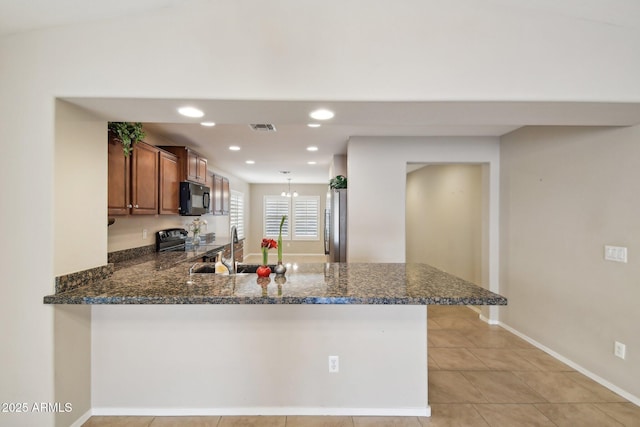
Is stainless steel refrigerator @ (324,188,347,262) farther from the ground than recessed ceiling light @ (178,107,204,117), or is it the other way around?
recessed ceiling light @ (178,107,204,117)

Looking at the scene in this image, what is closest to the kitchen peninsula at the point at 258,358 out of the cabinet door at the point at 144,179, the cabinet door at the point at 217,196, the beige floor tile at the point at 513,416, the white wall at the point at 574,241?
the beige floor tile at the point at 513,416

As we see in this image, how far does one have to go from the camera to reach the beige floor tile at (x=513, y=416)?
6.65ft

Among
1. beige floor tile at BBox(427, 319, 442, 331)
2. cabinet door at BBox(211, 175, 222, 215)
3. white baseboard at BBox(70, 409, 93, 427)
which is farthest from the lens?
cabinet door at BBox(211, 175, 222, 215)

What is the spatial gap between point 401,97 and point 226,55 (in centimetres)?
101

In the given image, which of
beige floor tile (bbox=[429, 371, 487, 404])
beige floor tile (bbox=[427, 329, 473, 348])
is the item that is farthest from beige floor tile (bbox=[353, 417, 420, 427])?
beige floor tile (bbox=[427, 329, 473, 348])

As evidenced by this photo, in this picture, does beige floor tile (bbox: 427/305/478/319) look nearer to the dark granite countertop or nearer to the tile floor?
the tile floor

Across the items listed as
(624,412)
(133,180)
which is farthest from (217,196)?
(624,412)

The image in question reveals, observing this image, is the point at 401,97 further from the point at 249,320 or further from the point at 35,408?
the point at 35,408

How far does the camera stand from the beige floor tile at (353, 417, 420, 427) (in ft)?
6.49

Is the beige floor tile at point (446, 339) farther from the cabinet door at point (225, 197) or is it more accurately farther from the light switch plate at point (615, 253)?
the cabinet door at point (225, 197)

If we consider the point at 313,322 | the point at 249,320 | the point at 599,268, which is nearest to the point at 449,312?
the point at 599,268

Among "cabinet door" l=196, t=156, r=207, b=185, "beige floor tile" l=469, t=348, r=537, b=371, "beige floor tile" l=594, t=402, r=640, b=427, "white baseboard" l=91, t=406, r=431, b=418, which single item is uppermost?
"cabinet door" l=196, t=156, r=207, b=185

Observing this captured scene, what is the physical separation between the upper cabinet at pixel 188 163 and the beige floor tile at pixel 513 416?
12.7 ft

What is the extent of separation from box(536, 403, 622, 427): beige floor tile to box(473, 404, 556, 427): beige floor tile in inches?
2.8
